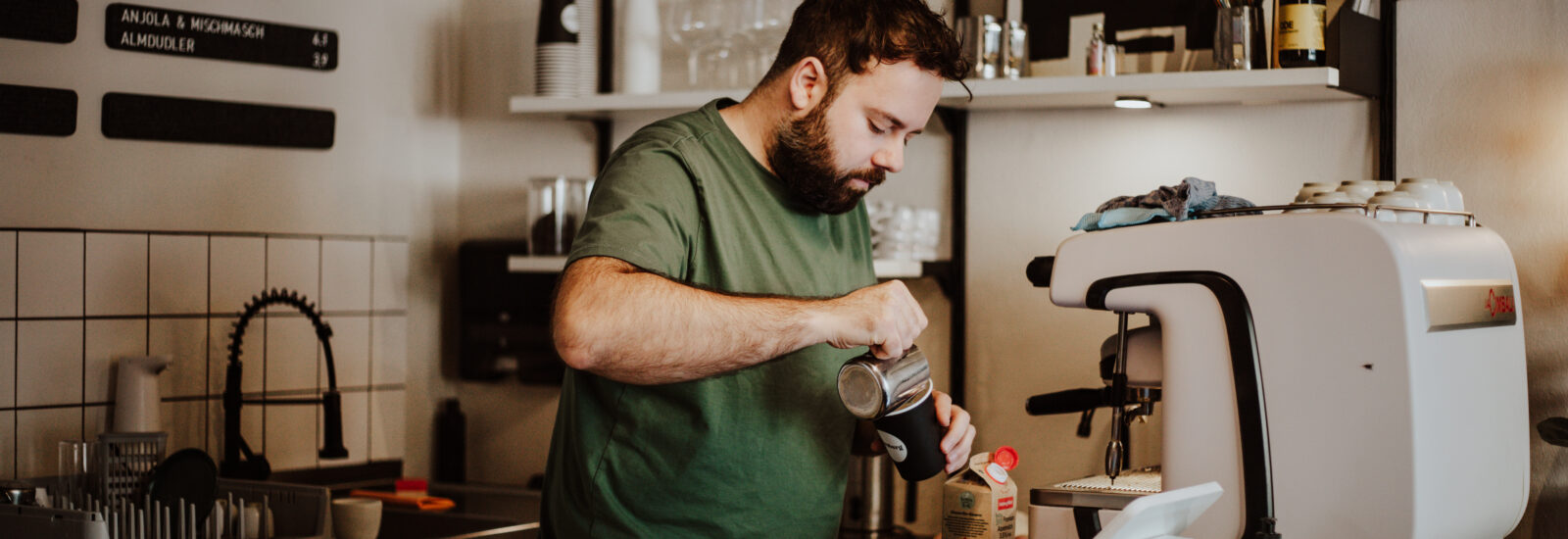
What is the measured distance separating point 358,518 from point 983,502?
1.00 meters

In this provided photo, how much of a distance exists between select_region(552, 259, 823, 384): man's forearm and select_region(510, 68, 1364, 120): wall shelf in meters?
0.91

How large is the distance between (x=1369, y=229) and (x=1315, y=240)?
0.05m

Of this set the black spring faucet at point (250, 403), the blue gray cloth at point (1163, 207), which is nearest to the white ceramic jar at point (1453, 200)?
the blue gray cloth at point (1163, 207)

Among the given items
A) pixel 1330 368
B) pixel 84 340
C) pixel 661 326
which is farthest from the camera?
pixel 84 340

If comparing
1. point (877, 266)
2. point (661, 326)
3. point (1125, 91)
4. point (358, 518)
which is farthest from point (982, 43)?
point (358, 518)

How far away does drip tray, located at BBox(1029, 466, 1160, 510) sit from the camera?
144 cm

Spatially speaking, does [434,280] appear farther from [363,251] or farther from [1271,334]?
[1271,334]

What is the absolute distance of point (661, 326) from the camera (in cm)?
110

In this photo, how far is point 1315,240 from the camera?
1.25 metres

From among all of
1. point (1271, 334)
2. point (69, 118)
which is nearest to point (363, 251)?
point (69, 118)

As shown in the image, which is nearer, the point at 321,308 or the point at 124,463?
the point at 124,463

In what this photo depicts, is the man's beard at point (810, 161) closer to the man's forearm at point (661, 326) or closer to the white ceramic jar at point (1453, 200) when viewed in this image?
the man's forearm at point (661, 326)

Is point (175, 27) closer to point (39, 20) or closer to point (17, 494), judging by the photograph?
point (39, 20)

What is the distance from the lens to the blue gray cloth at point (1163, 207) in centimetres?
145
